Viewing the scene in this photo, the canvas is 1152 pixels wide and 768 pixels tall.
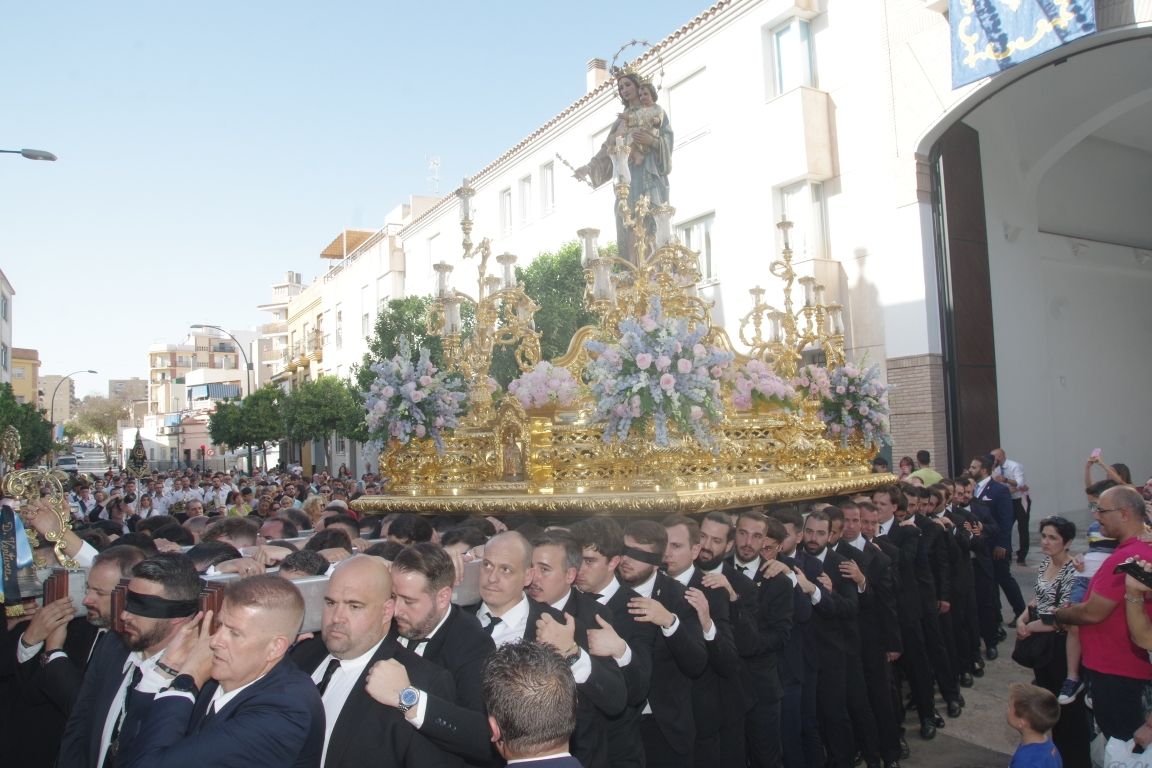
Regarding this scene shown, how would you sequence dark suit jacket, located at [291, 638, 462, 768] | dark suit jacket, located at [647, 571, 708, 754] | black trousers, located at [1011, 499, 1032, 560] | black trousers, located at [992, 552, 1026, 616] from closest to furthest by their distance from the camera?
dark suit jacket, located at [291, 638, 462, 768]
dark suit jacket, located at [647, 571, 708, 754]
black trousers, located at [992, 552, 1026, 616]
black trousers, located at [1011, 499, 1032, 560]

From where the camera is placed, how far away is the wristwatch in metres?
2.71

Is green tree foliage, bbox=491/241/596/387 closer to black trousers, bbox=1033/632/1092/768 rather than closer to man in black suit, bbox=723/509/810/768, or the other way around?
man in black suit, bbox=723/509/810/768

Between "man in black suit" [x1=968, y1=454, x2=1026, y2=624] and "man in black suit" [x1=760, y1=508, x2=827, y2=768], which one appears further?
"man in black suit" [x1=968, y1=454, x2=1026, y2=624]

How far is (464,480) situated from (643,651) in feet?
16.1

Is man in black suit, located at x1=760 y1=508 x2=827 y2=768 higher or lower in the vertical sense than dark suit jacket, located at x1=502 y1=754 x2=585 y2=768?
lower

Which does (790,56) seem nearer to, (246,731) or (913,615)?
(913,615)

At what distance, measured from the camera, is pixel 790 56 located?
1686cm

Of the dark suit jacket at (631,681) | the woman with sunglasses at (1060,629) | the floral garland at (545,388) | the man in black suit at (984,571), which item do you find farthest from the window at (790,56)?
the dark suit jacket at (631,681)

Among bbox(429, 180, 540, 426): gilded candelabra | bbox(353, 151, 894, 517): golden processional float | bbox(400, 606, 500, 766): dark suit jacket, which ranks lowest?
bbox(400, 606, 500, 766): dark suit jacket

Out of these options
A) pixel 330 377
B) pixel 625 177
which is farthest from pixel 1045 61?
pixel 330 377

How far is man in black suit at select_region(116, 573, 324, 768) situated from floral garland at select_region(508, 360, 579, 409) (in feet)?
17.2

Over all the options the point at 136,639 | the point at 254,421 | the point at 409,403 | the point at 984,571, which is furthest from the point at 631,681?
the point at 254,421

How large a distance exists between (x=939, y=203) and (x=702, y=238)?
16.9 ft

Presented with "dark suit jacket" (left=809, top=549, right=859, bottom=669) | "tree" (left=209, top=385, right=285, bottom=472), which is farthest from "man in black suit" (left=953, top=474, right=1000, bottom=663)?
"tree" (left=209, top=385, right=285, bottom=472)
